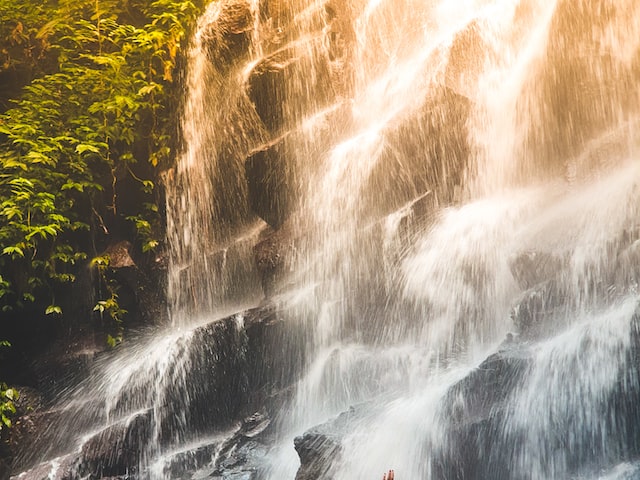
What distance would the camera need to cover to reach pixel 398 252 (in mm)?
6480

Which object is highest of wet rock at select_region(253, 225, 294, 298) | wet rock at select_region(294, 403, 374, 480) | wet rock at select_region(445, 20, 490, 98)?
wet rock at select_region(445, 20, 490, 98)

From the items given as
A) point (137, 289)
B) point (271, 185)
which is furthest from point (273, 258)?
point (137, 289)

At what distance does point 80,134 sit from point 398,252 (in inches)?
178

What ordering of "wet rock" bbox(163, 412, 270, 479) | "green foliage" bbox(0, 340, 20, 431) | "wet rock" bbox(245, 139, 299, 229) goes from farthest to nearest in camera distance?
"wet rock" bbox(245, 139, 299, 229) → "green foliage" bbox(0, 340, 20, 431) → "wet rock" bbox(163, 412, 270, 479)

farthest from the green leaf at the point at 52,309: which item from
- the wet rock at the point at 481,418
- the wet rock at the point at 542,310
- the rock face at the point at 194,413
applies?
the wet rock at the point at 542,310

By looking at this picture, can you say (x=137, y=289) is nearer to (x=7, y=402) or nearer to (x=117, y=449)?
(x=7, y=402)

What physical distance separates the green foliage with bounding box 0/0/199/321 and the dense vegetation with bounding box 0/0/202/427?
14 millimetres

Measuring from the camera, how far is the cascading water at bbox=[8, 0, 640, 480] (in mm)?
4551

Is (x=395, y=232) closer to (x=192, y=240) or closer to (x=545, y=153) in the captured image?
(x=545, y=153)

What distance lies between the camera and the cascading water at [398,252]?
14.9 ft

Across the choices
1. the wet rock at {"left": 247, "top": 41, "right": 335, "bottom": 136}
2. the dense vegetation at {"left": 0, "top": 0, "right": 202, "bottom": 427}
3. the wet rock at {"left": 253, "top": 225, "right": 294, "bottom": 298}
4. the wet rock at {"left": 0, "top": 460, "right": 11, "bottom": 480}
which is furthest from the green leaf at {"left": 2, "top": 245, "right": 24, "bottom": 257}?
the wet rock at {"left": 247, "top": 41, "right": 335, "bottom": 136}

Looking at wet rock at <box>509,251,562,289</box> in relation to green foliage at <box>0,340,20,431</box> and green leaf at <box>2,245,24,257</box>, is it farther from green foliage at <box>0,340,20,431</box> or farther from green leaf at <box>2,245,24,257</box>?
green foliage at <box>0,340,20,431</box>

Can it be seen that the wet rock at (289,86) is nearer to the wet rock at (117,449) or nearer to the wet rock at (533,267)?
the wet rock at (533,267)

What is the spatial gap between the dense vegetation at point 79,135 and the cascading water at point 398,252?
0.45 meters
